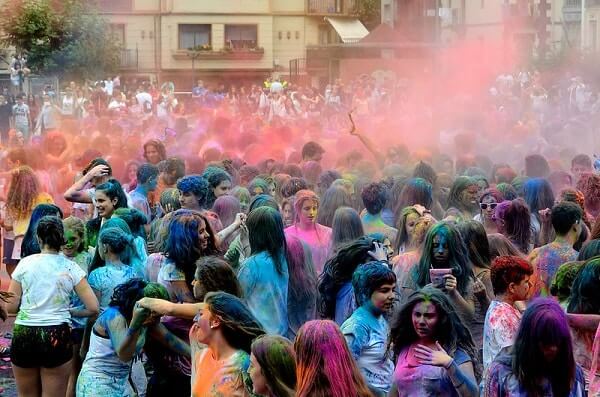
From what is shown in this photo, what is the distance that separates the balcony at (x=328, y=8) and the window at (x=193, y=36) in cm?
439

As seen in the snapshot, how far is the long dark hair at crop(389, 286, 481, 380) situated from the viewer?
229 inches

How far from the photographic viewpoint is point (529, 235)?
8.64 metres

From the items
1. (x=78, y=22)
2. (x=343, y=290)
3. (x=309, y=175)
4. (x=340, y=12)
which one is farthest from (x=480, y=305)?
(x=340, y=12)

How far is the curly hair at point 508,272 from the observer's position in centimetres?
634

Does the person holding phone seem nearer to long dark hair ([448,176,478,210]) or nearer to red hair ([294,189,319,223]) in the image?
red hair ([294,189,319,223])

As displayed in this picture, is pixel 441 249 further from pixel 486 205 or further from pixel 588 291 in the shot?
pixel 486 205

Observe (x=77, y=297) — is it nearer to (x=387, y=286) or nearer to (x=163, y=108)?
(x=387, y=286)

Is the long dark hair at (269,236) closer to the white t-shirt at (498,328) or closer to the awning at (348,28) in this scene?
the white t-shirt at (498,328)

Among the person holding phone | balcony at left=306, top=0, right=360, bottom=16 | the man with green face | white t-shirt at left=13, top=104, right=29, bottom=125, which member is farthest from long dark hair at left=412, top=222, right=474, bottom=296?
balcony at left=306, top=0, right=360, bottom=16

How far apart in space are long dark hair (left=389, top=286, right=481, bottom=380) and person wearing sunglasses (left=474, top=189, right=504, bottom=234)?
10.2 feet

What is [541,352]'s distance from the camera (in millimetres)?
Result: 5262

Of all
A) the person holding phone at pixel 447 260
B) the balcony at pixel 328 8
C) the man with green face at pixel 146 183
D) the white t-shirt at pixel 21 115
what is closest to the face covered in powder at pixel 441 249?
the person holding phone at pixel 447 260

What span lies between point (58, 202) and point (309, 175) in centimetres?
241

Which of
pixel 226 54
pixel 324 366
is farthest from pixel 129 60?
pixel 324 366
